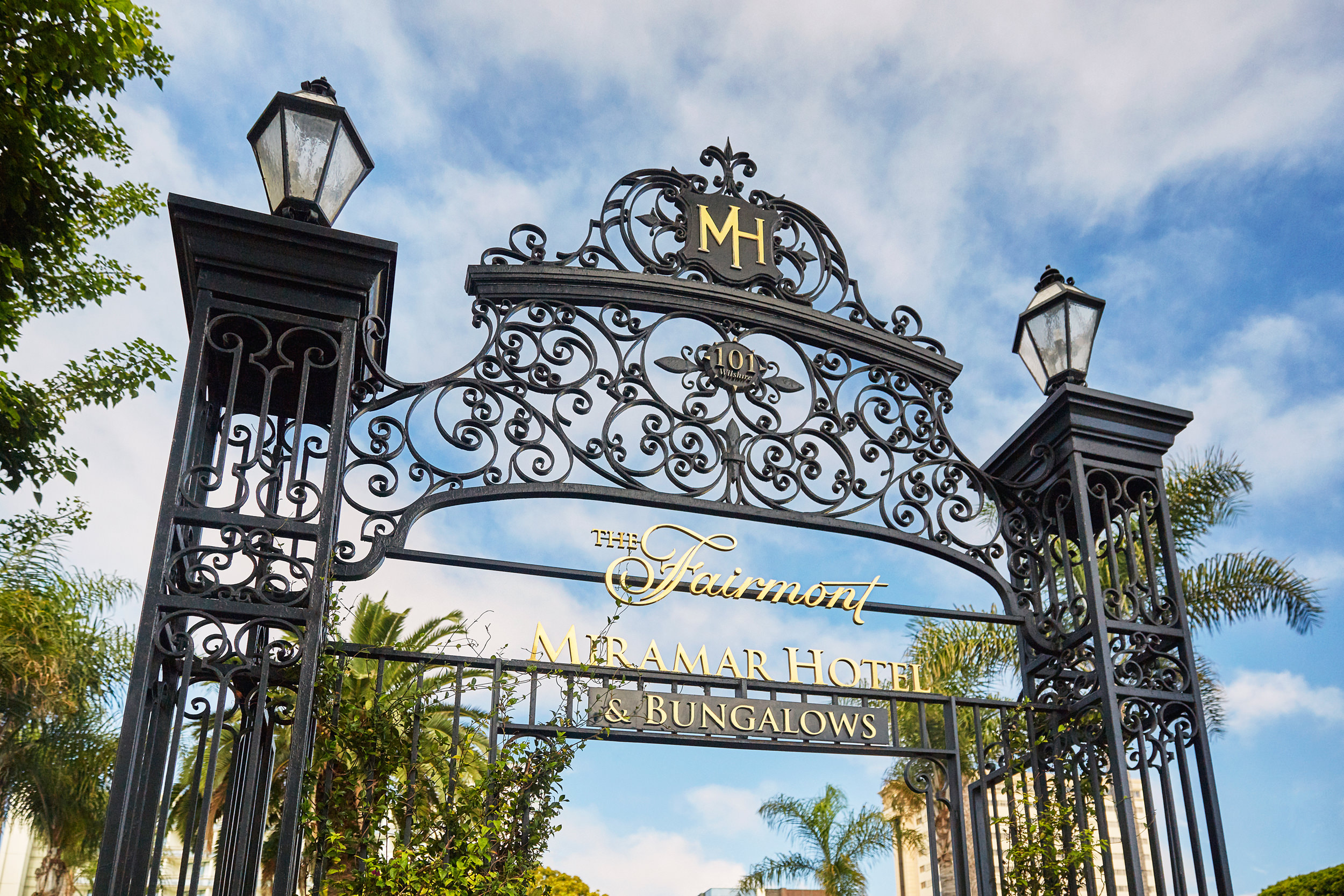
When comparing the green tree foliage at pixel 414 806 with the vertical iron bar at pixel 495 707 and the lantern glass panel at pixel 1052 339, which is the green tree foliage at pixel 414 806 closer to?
the vertical iron bar at pixel 495 707

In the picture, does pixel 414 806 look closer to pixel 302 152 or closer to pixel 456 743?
pixel 456 743

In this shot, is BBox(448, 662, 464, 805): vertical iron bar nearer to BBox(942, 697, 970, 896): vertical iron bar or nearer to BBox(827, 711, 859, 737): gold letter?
BBox(827, 711, 859, 737): gold letter

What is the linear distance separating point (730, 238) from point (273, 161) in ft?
9.12

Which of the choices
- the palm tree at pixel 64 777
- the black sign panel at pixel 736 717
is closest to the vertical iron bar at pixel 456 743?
the black sign panel at pixel 736 717

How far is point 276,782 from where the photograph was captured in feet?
52.6

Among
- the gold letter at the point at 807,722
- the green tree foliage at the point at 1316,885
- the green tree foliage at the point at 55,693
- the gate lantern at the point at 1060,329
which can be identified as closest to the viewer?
the gold letter at the point at 807,722

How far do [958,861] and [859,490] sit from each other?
2.07m

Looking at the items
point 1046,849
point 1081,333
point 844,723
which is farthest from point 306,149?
point 1046,849

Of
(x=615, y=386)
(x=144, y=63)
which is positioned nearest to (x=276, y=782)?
(x=144, y=63)

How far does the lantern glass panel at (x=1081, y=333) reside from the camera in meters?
6.98

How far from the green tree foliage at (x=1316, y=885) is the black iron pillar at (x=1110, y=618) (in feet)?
13.4

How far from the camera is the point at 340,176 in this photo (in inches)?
229

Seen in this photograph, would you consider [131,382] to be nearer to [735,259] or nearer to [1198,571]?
[735,259]

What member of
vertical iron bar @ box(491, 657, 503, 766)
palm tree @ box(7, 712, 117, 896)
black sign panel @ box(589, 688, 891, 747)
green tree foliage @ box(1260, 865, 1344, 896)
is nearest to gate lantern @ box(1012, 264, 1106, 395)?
black sign panel @ box(589, 688, 891, 747)
